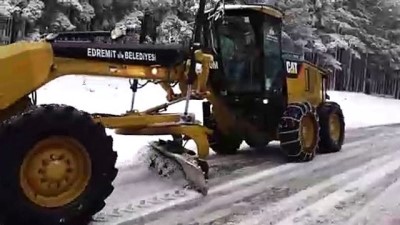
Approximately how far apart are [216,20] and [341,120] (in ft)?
12.3

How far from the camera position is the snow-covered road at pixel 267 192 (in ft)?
18.6

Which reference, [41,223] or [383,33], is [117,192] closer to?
[41,223]

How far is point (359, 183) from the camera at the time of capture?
7805 millimetres

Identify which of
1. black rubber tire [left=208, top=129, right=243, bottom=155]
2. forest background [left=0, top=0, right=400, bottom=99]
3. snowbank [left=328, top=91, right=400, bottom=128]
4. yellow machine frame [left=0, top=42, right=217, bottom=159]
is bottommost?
snowbank [left=328, top=91, right=400, bottom=128]

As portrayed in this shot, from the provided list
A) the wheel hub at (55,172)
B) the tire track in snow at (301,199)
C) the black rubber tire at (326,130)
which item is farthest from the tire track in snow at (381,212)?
the black rubber tire at (326,130)

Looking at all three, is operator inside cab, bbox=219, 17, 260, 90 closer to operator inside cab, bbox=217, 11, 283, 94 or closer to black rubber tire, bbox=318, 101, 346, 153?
operator inside cab, bbox=217, 11, 283, 94

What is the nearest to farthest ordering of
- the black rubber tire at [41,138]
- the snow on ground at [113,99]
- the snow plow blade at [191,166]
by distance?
the black rubber tire at [41,138]
the snow plow blade at [191,166]
the snow on ground at [113,99]

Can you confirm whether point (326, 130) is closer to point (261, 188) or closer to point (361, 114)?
point (261, 188)

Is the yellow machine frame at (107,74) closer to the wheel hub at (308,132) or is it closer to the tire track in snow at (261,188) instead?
the tire track in snow at (261,188)

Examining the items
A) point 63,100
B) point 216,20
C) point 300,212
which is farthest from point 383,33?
point 300,212

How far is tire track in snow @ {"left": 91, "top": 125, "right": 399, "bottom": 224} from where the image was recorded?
5.69 m

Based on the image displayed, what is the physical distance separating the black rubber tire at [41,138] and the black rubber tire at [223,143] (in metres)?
4.92

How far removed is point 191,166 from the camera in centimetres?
666

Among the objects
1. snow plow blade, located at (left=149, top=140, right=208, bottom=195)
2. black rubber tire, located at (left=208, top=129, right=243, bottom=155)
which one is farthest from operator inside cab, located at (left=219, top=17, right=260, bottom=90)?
snow plow blade, located at (left=149, top=140, right=208, bottom=195)
